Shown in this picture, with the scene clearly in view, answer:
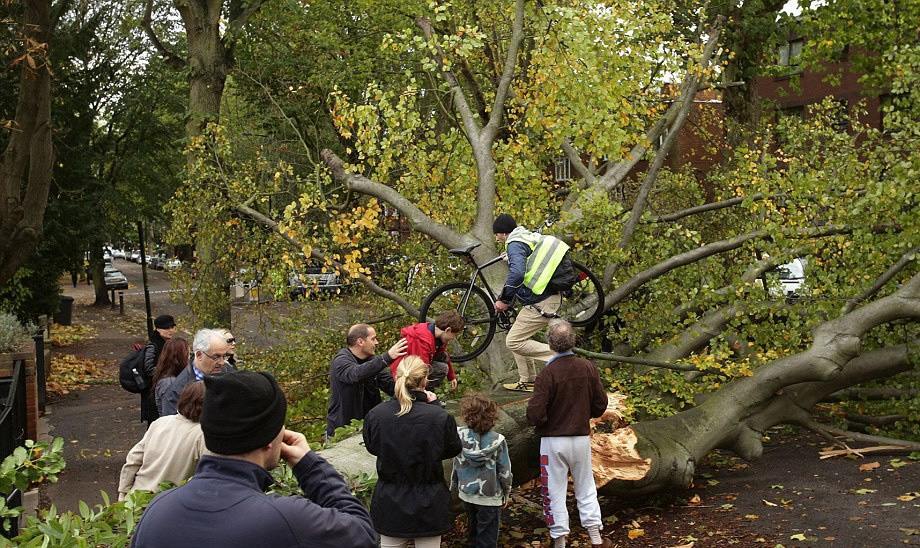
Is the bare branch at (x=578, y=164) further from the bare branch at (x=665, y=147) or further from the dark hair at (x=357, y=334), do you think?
the dark hair at (x=357, y=334)

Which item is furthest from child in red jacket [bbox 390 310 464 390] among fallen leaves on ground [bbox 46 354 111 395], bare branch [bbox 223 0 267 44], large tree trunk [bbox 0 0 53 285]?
fallen leaves on ground [bbox 46 354 111 395]

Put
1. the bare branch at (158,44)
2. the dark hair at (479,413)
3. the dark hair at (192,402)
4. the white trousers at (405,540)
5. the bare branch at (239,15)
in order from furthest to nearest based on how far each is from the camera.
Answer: the bare branch at (158,44) < the bare branch at (239,15) < the dark hair at (479,413) < the white trousers at (405,540) < the dark hair at (192,402)

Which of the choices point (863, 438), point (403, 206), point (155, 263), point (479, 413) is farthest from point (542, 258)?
point (155, 263)

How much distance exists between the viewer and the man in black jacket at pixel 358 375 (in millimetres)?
7160

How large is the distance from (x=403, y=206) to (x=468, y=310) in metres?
1.70

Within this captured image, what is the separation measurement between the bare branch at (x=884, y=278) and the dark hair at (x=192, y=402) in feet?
24.7

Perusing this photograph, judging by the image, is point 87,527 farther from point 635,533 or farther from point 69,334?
point 69,334

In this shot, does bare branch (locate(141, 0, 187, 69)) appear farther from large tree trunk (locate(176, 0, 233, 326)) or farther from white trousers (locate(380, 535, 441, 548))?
white trousers (locate(380, 535, 441, 548))

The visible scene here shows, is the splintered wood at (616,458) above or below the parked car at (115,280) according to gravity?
above

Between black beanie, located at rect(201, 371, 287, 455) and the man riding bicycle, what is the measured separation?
19.3 feet

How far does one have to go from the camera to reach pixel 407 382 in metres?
5.67

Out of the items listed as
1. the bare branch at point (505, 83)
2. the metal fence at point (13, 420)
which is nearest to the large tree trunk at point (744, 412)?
the bare branch at point (505, 83)

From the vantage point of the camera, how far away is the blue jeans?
6.57 m

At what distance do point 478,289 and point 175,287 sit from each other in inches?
307
